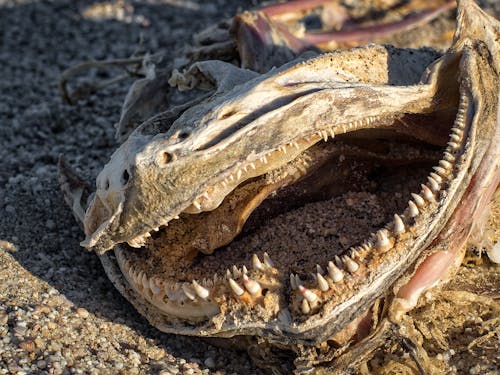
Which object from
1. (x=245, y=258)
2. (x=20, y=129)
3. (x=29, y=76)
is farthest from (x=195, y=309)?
(x=29, y=76)

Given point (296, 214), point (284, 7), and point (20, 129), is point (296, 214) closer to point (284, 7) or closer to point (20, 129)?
point (284, 7)

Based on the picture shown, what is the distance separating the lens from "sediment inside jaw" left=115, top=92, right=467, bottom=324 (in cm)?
271

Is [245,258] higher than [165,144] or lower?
lower

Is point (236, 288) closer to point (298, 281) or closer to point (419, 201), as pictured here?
point (298, 281)

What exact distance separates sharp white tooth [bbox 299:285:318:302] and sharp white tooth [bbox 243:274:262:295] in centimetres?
16

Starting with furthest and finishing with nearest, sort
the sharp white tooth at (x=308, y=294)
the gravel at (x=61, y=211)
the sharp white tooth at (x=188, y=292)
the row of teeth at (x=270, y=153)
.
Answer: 1. the gravel at (x=61, y=211)
2. the sharp white tooth at (x=188, y=292)
3. the row of teeth at (x=270, y=153)
4. the sharp white tooth at (x=308, y=294)

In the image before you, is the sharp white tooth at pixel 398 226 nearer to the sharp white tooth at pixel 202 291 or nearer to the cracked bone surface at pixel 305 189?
the cracked bone surface at pixel 305 189

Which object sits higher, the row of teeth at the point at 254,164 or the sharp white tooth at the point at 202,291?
the row of teeth at the point at 254,164

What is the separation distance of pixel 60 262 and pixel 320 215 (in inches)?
47.4

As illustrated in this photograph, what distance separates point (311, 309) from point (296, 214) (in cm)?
62

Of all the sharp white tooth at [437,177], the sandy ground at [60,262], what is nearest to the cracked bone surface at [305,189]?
the sharp white tooth at [437,177]

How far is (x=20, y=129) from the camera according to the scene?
16.5 ft

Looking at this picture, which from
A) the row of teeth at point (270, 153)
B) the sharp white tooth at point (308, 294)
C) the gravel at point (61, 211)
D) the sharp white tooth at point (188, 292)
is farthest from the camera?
the gravel at point (61, 211)

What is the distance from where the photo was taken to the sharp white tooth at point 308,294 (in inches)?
104
